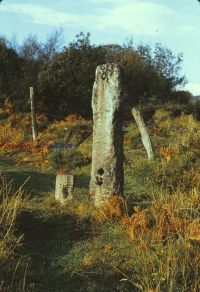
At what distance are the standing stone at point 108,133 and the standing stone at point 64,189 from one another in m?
0.45

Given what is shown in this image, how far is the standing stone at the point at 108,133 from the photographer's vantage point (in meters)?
9.90

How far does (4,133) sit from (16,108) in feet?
19.4

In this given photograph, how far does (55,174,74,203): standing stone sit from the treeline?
47.3 feet

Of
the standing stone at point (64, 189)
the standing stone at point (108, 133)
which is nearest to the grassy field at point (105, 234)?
the standing stone at point (64, 189)

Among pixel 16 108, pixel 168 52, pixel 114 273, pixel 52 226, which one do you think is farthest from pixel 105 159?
pixel 168 52

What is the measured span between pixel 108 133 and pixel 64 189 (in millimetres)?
1252

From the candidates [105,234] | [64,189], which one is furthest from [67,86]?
[105,234]

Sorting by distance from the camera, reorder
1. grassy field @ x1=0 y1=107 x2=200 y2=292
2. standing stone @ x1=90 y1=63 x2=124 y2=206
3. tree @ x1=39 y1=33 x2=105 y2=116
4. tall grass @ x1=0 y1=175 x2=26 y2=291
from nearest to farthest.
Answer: grassy field @ x1=0 y1=107 x2=200 y2=292, tall grass @ x1=0 y1=175 x2=26 y2=291, standing stone @ x1=90 y1=63 x2=124 y2=206, tree @ x1=39 y1=33 x2=105 y2=116

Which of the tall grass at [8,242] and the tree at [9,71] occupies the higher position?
the tree at [9,71]

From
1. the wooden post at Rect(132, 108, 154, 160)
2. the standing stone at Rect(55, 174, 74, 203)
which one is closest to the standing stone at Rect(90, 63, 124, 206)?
the standing stone at Rect(55, 174, 74, 203)

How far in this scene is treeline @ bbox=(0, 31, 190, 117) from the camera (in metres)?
25.8

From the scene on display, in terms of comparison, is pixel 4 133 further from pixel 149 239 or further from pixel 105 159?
pixel 149 239

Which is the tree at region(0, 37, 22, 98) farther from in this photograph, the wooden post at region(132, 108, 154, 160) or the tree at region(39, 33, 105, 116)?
the wooden post at region(132, 108, 154, 160)

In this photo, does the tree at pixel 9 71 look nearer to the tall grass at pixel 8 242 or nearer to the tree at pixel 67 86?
the tree at pixel 67 86
